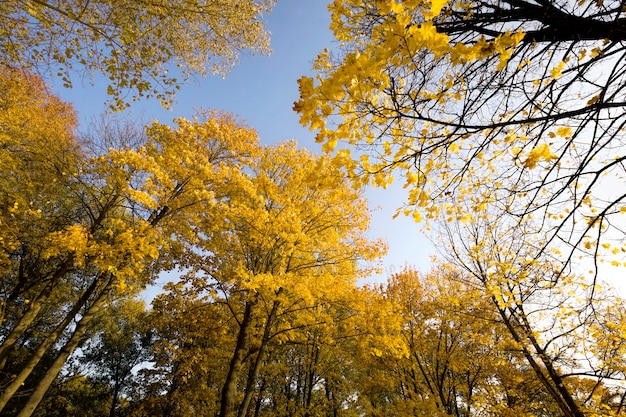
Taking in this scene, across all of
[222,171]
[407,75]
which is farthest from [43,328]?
[407,75]

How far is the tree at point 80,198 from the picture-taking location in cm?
613

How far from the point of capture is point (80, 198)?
776 cm

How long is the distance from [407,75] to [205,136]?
7455 mm

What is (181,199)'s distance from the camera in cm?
776

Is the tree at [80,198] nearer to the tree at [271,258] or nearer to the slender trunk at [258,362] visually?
the tree at [271,258]

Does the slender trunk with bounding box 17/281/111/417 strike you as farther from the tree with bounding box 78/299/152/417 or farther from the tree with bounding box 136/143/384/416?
the tree with bounding box 78/299/152/417

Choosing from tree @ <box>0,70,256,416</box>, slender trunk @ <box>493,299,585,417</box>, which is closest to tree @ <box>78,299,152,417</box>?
tree @ <box>0,70,256,416</box>

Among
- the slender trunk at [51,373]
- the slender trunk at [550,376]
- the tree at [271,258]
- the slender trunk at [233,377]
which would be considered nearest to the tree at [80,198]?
the slender trunk at [51,373]

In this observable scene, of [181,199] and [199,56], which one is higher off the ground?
[199,56]

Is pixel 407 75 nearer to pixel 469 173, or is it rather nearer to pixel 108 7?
pixel 469 173

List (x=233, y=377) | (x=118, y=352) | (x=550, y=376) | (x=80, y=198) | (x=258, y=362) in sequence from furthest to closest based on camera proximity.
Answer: (x=118, y=352) → (x=80, y=198) → (x=258, y=362) → (x=233, y=377) → (x=550, y=376)

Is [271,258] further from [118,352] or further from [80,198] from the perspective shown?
[118,352]

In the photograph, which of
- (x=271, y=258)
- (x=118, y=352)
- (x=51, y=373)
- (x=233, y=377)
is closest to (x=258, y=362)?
(x=233, y=377)

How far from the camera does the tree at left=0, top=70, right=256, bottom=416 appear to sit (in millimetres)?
6129
